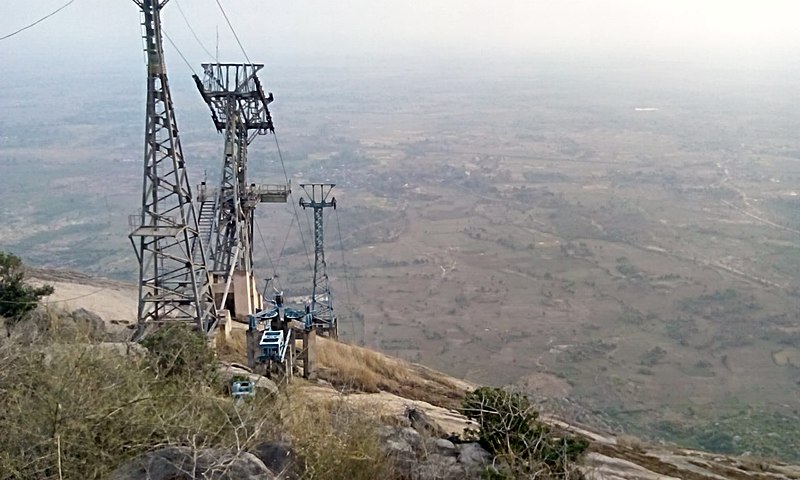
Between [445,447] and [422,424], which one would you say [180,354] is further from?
[445,447]

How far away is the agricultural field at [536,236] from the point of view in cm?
3184

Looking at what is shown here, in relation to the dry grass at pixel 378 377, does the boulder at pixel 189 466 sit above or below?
above

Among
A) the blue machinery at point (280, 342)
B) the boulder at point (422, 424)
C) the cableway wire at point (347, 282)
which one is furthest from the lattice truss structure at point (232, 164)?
the cableway wire at point (347, 282)

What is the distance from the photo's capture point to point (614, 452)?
9.57 metres

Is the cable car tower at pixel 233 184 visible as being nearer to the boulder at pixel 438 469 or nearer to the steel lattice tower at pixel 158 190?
the steel lattice tower at pixel 158 190

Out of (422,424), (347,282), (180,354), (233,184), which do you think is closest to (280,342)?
(180,354)

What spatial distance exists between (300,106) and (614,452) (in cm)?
11515

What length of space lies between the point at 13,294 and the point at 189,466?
8448 mm

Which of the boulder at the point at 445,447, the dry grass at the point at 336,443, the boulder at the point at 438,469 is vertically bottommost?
the boulder at the point at 445,447

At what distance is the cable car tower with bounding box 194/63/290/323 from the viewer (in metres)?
18.1

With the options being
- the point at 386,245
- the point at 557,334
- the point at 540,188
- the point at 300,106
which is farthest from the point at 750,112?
the point at 557,334

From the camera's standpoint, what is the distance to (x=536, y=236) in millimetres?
57344

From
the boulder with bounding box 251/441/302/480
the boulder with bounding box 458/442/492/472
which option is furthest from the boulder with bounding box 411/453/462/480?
the boulder with bounding box 251/441/302/480

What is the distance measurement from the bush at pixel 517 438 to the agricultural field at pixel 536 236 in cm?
253
